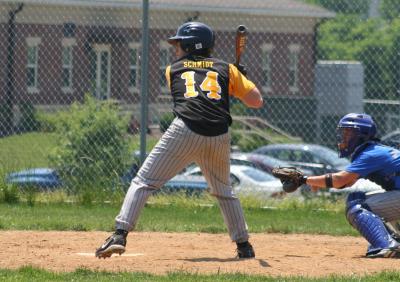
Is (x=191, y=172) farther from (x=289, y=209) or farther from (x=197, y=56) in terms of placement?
(x=197, y=56)

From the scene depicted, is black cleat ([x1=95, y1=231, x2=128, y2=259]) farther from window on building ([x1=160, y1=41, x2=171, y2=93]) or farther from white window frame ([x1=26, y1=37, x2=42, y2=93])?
window on building ([x1=160, y1=41, x2=171, y2=93])

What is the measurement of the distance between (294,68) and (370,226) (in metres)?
12.9

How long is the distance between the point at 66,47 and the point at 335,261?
12225 millimetres

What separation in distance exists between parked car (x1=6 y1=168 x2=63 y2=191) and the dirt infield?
115 inches

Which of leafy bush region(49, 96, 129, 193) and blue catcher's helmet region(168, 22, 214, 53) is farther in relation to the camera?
leafy bush region(49, 96, 129, 193)

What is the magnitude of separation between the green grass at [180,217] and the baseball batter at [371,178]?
196cm

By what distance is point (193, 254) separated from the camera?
898 centimetres

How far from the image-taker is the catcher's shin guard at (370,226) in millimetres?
8820

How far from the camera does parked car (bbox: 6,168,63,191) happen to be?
43.7 ft

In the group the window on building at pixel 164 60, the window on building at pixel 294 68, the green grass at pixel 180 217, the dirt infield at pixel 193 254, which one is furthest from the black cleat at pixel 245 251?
the window on building at pixel 294 68

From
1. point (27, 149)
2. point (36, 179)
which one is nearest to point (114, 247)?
point (36, 179)

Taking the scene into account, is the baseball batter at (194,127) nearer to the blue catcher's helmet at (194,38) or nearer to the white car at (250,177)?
the blue catcher's helmet at (194,38)

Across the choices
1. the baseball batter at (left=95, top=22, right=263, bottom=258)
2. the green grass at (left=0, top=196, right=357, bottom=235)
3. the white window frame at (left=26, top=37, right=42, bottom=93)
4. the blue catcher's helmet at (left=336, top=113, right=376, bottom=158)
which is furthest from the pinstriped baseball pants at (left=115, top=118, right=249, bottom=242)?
the white window frame at (left=26, top=37, right=42, bottom=93)

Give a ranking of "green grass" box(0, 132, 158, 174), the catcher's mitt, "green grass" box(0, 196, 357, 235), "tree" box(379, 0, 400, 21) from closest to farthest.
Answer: the catcher's mitt < "green grass" box(0, 196, 357, 235) < "green grass" box(0, 132, 158, 174) < "tree" box(379, 0, 400, 21)
